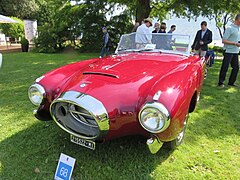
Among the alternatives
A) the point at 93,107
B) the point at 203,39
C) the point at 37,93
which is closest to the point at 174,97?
the point at 93,107

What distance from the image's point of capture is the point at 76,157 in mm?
2793

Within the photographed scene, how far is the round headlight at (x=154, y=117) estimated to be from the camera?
2.15m

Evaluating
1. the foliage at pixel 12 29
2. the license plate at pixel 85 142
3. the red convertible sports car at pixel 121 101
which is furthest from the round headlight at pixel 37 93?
the foliage at pixel 12 29

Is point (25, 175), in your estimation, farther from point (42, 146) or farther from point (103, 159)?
point (103, 159)

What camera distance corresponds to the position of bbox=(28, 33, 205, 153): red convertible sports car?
7.36 feet

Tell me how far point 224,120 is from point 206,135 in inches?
30.5

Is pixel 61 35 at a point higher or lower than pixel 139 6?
lower

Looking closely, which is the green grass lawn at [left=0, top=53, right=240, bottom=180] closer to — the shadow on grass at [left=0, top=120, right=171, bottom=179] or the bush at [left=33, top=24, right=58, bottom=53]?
the shadow on grass at [left=0, top=120, right=171, bottom=179]

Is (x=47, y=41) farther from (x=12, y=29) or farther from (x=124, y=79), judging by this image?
(x=124, y=79)

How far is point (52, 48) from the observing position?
15766 mm

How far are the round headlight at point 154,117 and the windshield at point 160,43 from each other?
1989mm

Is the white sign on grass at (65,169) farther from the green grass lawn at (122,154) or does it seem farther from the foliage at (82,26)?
the foliage at (82,26)

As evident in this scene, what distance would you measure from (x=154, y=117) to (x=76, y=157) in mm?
1190

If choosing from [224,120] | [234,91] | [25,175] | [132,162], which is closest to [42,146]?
[25,175]
